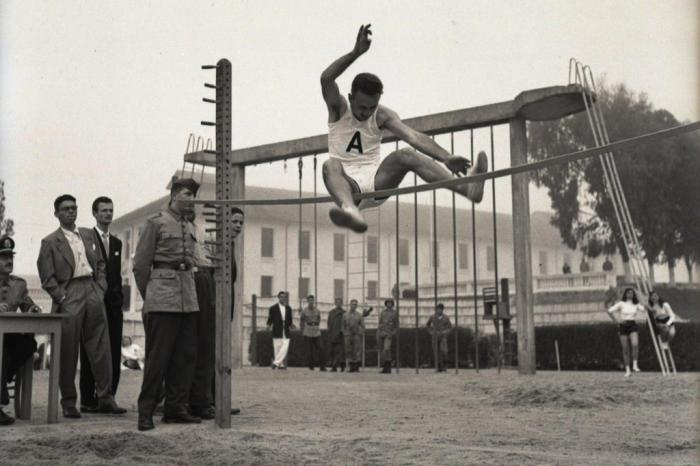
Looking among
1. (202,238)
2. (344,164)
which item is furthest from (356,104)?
(202,238)

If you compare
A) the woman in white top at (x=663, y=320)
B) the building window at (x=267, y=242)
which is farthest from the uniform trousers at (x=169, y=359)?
the building window at (x=267, y=242)

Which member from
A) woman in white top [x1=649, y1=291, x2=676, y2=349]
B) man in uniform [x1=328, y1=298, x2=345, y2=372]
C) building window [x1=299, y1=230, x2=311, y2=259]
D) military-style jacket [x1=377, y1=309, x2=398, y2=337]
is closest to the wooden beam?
woman in white top [x1=649, y1=291, x2=676, y2=349]

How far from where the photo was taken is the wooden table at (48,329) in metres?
6.83

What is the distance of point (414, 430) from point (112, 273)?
321cm

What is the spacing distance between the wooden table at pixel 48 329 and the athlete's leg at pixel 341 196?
2903mm

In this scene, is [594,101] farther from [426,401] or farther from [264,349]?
[264,349]

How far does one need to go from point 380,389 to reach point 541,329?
13.6 metres

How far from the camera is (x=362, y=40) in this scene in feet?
17.2

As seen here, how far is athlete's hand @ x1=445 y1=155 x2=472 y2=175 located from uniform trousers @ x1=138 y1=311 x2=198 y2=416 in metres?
2.81

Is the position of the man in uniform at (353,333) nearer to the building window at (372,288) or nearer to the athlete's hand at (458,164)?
the athlete's hand at (458,164)

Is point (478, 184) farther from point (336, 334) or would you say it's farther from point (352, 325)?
point (336, 334)

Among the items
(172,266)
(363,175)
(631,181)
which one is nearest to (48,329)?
(172,266)

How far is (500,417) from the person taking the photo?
8250 millimetres

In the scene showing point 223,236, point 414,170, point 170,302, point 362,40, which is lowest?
point 170,302
